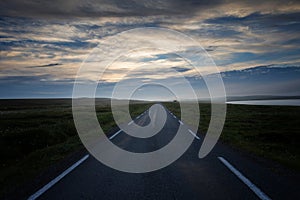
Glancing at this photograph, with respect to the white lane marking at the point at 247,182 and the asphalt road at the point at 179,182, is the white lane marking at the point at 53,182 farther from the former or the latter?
the white lane marking at the point at 247,182

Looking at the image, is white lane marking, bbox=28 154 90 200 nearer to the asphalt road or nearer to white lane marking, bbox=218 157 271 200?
the asphalt road

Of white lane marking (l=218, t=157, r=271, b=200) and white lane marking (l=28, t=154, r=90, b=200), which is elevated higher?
white lane marking (l=28, t=154, r=90, b=200)

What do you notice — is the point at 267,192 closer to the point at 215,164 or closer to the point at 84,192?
the point at 215,164

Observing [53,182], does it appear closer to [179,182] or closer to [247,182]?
[179,182]

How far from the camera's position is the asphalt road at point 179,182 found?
206 inches

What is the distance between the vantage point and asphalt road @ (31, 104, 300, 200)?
17.2 feet

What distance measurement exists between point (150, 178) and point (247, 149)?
620 centimetres

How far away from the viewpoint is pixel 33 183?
6.14 meters

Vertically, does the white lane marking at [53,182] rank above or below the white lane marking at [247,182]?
→ above

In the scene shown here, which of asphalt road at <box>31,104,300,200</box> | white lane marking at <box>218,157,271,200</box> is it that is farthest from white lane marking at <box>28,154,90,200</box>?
white lane marking at <box>218,157,271,200</box>

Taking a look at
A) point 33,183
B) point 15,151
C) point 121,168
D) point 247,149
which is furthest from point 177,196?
point 15,151

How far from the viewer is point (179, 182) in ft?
20.1

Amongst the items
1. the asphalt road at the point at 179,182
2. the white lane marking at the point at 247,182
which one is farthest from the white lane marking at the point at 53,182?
the white lane marking at the point at 247,182

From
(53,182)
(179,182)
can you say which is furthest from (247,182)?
(53,182)
